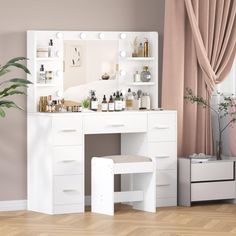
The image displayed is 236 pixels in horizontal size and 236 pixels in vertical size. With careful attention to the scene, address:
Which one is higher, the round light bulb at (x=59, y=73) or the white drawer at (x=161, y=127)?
the round light bulb at (x=59, y=73)

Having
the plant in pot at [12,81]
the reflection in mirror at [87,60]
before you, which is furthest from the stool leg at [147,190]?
the plant in pot at [12,81]

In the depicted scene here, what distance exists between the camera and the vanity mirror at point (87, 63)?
6.60m

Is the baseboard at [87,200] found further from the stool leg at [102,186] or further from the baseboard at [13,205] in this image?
the baseboard at [13,205]

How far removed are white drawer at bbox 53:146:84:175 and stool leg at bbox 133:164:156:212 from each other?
1.70 ft

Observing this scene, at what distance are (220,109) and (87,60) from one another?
129cm

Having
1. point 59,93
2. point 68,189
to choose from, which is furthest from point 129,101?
point 68,189

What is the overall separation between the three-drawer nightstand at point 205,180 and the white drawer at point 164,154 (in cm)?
9

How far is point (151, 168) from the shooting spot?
641 cm

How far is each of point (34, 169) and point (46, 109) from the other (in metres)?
0.51

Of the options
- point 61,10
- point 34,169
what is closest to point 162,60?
point 61,10

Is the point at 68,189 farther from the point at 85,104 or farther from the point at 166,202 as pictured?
the point at 166,202

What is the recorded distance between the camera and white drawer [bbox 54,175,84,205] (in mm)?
6344

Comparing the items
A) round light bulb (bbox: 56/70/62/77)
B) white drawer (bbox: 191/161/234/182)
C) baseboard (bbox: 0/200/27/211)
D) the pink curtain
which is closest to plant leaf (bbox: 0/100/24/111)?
round light bulb (bbox: 56/70/62/77)

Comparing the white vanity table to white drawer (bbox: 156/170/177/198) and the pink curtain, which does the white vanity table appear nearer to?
white drawer (bbox: 156/170/177/198)
